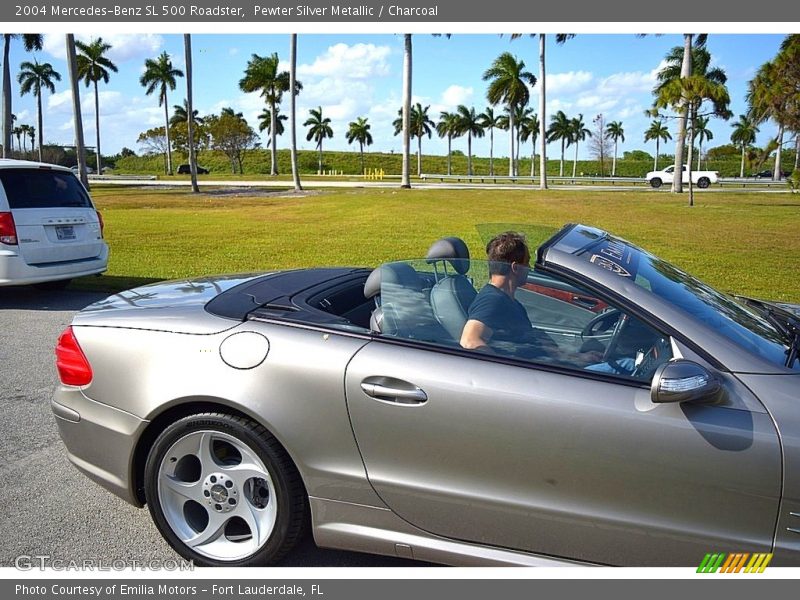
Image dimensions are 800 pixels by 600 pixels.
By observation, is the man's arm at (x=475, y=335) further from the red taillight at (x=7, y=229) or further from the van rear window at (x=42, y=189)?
the van rear window at (x=42, y=189)

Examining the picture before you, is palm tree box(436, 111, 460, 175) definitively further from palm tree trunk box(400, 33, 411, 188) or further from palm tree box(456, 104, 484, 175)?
palm tree trunk box(400, 33, 411, 188)

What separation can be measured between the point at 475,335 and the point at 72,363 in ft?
6.07

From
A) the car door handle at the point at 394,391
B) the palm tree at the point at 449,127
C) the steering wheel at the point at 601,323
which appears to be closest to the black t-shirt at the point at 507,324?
the steering wheel at the point at 601,323

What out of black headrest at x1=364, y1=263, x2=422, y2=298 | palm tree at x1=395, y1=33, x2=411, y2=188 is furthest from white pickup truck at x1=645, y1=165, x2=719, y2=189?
black headrest at x1=364, y1=263, x2=422, y2=298

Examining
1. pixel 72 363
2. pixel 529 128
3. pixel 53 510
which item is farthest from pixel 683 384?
pixel 529 128

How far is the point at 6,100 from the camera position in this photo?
137 feet

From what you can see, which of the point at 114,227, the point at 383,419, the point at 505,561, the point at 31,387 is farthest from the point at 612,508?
the point at 114,227

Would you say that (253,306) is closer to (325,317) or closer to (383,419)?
(325,317)

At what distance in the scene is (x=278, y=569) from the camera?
2.76m

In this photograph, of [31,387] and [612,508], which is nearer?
[612,508]

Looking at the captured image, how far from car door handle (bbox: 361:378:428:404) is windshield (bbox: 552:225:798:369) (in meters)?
0.89

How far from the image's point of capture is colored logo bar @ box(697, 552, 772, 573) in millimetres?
2330

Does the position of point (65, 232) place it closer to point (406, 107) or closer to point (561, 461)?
point (561, 461)

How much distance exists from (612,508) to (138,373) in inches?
77.7
